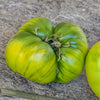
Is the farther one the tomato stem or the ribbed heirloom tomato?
the tomato stem

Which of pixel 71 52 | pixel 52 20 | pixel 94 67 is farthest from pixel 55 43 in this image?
pixel 52 20

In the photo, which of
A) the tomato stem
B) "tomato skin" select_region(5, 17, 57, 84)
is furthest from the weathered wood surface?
"tomato skin" select_region(5, 17, 57, 84)

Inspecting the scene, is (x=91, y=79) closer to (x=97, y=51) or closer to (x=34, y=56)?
(x=97, y=51)

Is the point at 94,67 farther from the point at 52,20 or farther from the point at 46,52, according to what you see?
the point at 52,20

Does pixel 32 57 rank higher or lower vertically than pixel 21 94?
higher

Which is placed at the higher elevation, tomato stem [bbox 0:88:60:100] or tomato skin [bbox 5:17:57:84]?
tomato skin [bbox 5:17:57:84]

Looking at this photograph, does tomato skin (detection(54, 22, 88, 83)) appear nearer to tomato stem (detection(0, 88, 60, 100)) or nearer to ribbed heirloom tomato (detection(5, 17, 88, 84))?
ribbed heirloom tomato (detection(5, 17, 88, 84))

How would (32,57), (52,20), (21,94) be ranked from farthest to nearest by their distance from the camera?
(52,20) < (21,94) < (32,57)

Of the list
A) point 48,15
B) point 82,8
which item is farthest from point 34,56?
point 82,8
